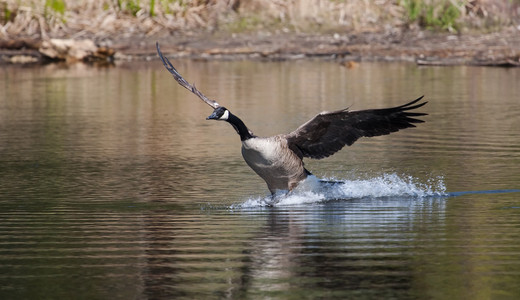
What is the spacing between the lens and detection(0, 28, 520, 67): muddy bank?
110 feet

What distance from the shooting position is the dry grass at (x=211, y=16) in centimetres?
3650

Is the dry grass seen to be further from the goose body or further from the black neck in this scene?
the black neck

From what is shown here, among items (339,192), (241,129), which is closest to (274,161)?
(241,129)

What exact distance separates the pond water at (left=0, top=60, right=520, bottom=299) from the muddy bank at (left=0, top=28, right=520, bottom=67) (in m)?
9.43

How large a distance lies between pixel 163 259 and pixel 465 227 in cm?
312

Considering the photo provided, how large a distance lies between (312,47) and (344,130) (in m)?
22.7

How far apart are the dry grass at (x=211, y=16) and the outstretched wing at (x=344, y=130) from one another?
2381cm

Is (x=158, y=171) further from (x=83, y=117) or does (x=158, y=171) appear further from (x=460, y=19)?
(x=460, y=19)

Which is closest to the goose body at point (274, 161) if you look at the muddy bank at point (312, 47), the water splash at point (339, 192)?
the water splash at point (339, 192)

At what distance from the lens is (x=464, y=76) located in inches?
1125

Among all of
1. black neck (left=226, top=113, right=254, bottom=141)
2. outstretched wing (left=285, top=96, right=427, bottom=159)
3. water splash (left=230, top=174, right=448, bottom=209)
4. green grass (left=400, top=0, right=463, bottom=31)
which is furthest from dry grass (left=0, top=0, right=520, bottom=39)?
black neck (left=226, top=113, right=254, bottom=141)

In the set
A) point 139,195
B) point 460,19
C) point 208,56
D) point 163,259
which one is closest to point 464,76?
point 460,19

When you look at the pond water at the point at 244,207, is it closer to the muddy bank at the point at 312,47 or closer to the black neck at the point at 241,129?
the black neck at the point at 241,129

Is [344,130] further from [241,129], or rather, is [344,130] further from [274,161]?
[241,129]
